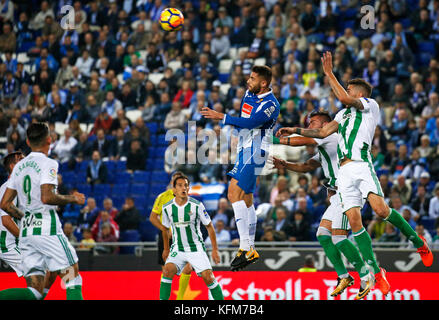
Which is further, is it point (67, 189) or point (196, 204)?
point (67, 189)

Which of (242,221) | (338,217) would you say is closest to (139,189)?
(242,221)

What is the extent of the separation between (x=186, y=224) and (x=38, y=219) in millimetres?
3102

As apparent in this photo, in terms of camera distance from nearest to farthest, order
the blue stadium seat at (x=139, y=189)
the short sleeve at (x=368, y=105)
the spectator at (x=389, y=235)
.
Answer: the short sleeve at (x=368, y=105) → the spectator at (x=389, y=235) → the blue stadium seat at (x=139, y=189)

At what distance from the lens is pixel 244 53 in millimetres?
18594

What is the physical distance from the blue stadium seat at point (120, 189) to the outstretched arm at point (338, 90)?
931 cm

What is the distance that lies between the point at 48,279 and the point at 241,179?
100.0 inches

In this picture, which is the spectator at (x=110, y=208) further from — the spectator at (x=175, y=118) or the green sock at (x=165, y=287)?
the green sock at (x=165, y=287)

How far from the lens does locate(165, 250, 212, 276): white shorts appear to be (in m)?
10.3

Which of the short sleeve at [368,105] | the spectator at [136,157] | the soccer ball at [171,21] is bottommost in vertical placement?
the spectator at [136,157]

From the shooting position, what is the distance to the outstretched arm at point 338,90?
814cm

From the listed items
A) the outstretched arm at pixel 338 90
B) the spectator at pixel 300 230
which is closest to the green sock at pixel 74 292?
the outstretched arm at pixel 338 90

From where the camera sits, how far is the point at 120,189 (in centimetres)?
1698

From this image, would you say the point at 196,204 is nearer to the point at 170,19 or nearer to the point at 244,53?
the point at 170,19
